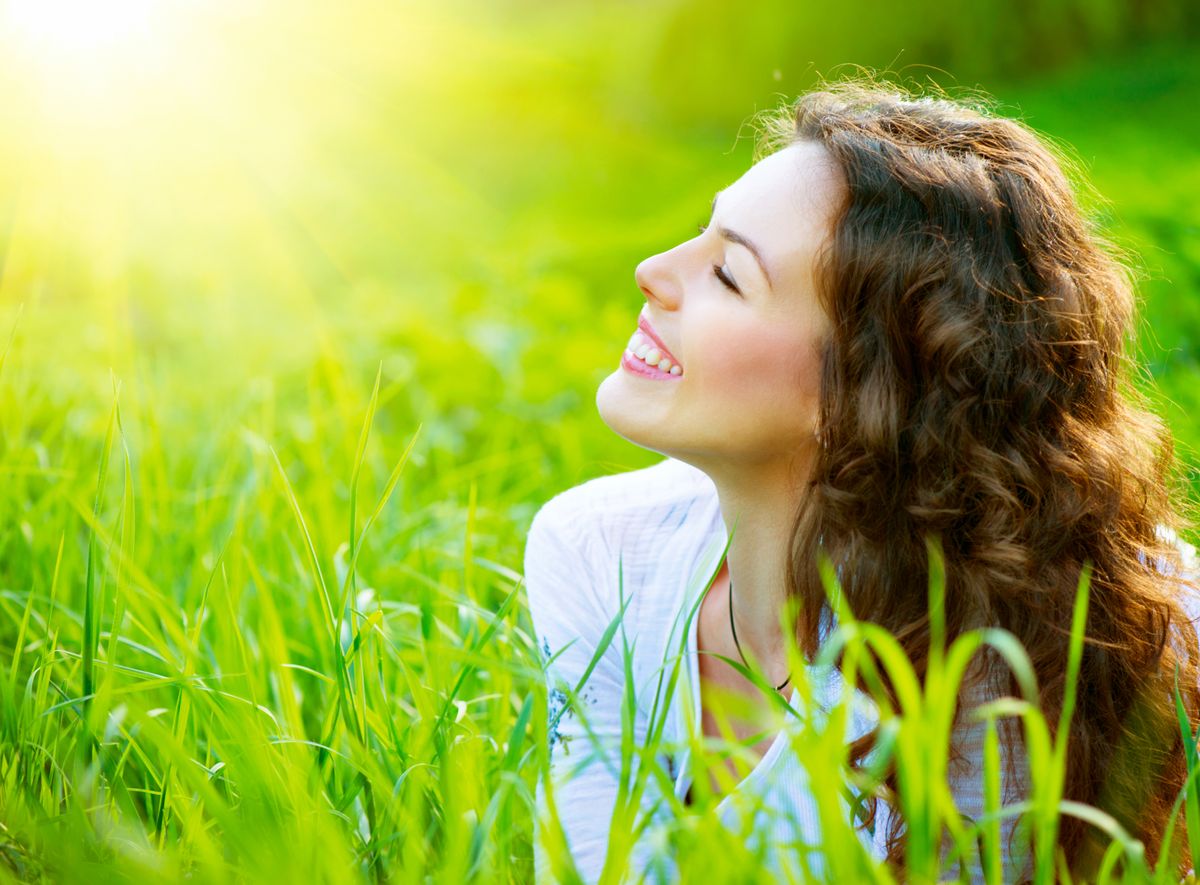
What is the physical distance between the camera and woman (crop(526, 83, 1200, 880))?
1.45 meters

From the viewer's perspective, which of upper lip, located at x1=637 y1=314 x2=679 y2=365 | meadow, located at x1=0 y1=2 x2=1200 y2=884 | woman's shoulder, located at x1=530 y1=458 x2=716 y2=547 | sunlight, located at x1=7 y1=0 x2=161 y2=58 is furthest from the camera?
sunlight, located at x1=7 y1=0 x2=161 y2=58

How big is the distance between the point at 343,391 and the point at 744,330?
1.50 metres

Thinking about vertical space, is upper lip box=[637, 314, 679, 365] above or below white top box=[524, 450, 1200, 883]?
above

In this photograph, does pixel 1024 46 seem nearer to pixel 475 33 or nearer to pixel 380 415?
pixel 475 33

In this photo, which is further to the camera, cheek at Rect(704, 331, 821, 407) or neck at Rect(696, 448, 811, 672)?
neck at Rect(696, 448, 811, 672)

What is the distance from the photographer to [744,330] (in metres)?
1.46

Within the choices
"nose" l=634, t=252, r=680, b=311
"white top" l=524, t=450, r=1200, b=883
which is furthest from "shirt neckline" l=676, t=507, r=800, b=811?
"nose" l=634, t=252, r=680, b=311

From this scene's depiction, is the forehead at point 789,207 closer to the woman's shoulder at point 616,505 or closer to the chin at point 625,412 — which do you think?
the chin at point 625,412

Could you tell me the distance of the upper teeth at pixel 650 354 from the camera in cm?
154

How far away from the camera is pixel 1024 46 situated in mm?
6863

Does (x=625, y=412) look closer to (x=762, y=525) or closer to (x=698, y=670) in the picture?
(x=762, y=525)

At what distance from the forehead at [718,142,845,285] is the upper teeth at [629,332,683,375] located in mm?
187

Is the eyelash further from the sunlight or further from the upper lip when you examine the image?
the sunlight

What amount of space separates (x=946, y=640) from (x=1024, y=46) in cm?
636
